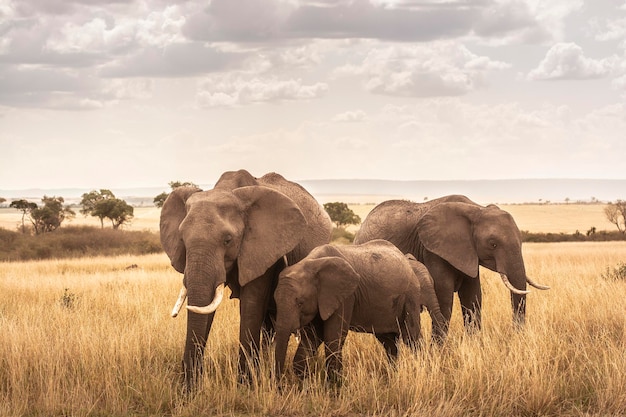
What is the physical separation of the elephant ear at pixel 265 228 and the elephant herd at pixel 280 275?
1 centimetres

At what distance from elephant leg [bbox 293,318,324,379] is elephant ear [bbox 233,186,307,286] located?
0.94 metres

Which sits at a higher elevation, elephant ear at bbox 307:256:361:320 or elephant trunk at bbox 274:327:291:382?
elephant ear at bbox 307:256:361:320

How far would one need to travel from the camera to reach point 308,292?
923 centimetres

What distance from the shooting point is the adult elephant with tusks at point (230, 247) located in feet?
29.5

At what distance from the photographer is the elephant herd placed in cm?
912

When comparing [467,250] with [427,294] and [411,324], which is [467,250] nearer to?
[427,294]

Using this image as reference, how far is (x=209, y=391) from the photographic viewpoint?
30.8 feet

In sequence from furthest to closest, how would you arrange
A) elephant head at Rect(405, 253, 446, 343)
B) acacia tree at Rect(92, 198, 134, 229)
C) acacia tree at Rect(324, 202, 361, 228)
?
acacia tree at Rect(324, 202, 361, 228) < acacia tree at Rect(92, 198, 134, 229) < elephant head at Rect(405, 253, 446, 343)

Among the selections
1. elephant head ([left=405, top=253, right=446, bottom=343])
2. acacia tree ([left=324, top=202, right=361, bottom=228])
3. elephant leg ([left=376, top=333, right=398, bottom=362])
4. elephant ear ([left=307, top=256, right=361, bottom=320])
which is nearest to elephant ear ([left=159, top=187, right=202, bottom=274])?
elephant ear ([left=307, top=256, right=361, bottom=320])

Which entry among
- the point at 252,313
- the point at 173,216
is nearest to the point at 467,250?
the point at 252,313

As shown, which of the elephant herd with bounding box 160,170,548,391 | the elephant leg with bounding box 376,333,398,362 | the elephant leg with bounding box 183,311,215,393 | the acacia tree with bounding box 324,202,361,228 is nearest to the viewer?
the elephant herd with bounding box 160,170,548,391

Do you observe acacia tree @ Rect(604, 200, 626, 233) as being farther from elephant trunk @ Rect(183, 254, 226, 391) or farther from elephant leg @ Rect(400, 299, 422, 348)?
elephant trunk @ Rect(183, 254, 226, 391)

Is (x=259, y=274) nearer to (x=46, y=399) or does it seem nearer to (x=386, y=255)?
(x=386, y=255)

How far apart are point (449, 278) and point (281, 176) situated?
346 cm
